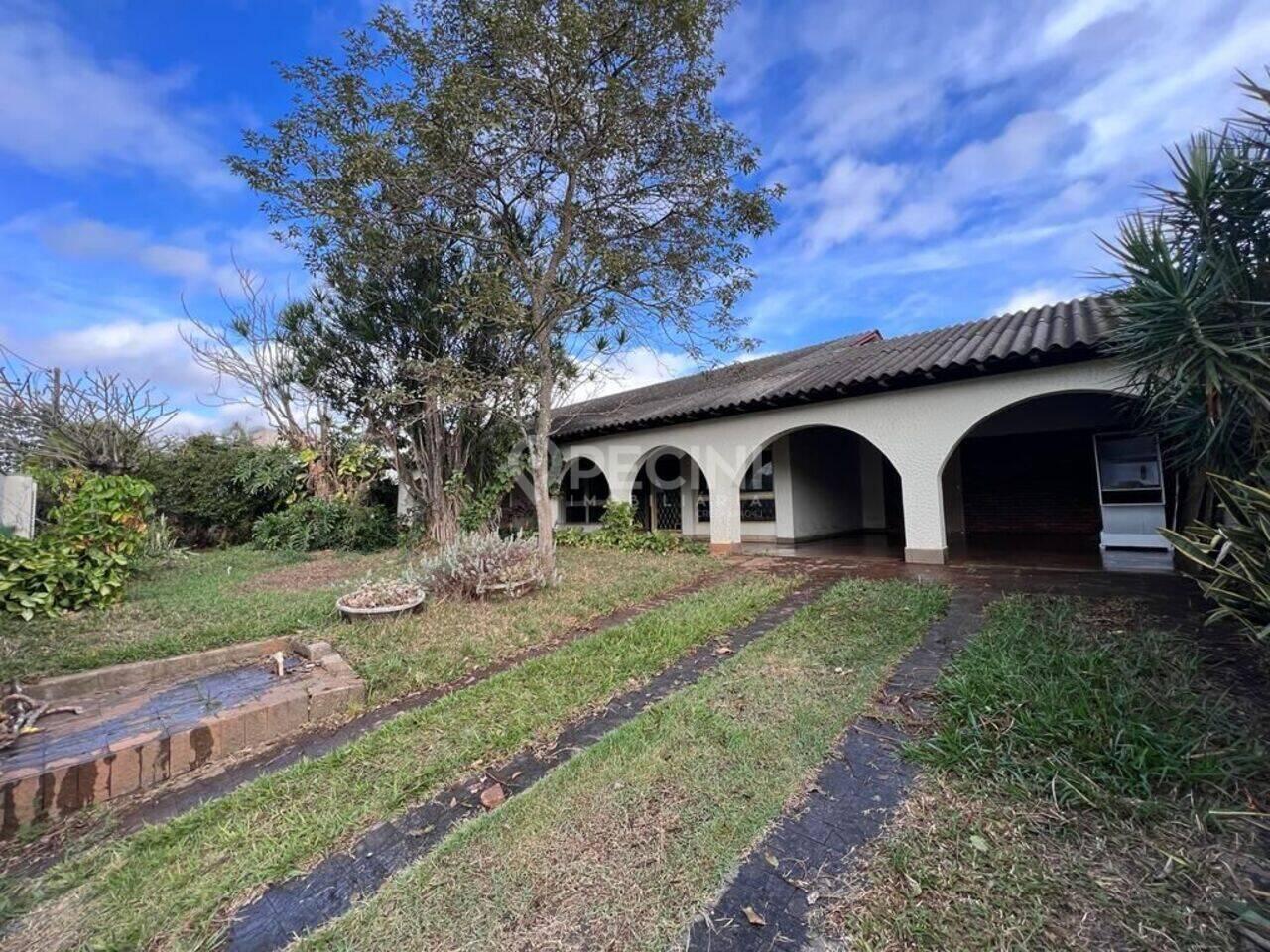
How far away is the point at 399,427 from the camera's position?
11.2m

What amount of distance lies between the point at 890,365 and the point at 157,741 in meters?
10.2

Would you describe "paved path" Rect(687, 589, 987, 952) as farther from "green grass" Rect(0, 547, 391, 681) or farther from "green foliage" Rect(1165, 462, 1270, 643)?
"green grass" Rect(0, 547, 391, 681)

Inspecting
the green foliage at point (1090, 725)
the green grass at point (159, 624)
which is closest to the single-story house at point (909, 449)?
the green foliage at point (1090, 725)

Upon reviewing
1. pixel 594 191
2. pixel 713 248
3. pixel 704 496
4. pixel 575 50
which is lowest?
pixel 704 496

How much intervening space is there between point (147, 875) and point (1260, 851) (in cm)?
466

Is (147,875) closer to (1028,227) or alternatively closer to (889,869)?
(889,869)

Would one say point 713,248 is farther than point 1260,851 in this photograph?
Yes

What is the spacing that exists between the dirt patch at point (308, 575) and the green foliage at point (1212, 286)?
10.5 m

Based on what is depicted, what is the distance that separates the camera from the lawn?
4.73 metres

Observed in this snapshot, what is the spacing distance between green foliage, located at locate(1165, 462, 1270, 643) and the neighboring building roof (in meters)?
4.33

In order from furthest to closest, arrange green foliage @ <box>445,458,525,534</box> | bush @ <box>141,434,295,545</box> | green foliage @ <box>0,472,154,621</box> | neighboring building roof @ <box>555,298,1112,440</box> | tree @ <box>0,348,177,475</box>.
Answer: bush @ <box>141,434,295,545</box> → green foliage @ <box>445,458,525,534</box> → tree @ <box>0,348,177,475</box> → neighboring building roof @ <box>555,298,1112,440</box> → green foliage @ <box>0,472,154,621</box>

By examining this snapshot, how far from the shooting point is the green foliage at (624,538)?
11.4m

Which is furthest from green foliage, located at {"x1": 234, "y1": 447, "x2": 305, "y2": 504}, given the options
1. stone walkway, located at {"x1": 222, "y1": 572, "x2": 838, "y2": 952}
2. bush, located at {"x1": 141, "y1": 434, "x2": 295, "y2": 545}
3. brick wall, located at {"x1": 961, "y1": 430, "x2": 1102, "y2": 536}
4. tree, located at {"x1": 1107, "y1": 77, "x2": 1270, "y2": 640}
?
brick wall, located at {"x1": 961, "y1": 430, "x2": 1102, "y2": 536}

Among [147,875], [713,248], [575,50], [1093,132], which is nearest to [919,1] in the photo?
[1093,132]
